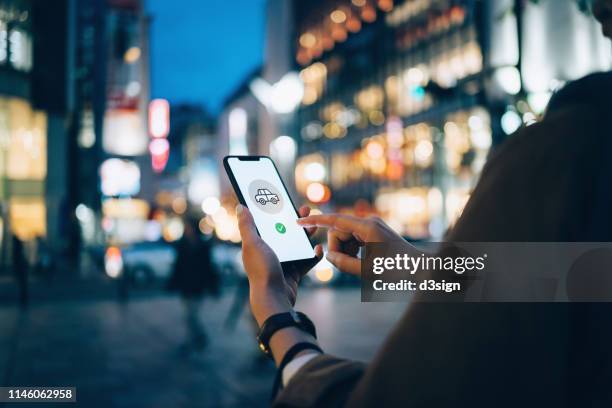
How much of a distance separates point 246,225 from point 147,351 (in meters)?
9.31

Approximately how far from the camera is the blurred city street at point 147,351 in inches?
299

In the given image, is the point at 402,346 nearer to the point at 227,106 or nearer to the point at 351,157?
the point at 351,157

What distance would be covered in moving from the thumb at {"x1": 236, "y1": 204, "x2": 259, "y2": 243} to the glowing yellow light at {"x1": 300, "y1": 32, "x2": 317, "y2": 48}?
9292cm

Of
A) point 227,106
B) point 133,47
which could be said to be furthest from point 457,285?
point 227,106

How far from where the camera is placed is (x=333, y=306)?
1688cm

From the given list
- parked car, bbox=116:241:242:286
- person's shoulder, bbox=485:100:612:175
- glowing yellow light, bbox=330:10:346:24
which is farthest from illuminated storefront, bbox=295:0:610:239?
person's shoulder, bbox=485:100:612:175

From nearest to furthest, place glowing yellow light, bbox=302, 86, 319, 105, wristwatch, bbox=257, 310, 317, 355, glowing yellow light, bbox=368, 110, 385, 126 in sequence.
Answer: wristwatch, bbox=257, 310, 317, 355, glowing yellow light, bbox=368, 110, 385, 126, glowing yellow light, bbox=302, 86, 319, 105

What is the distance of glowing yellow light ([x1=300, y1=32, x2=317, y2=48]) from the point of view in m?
92.2

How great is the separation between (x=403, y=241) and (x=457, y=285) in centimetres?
74

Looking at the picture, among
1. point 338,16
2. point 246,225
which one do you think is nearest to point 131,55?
point 338,16

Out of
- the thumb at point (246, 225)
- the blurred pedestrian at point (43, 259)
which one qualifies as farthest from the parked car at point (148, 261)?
the thumb at point (246, 225)

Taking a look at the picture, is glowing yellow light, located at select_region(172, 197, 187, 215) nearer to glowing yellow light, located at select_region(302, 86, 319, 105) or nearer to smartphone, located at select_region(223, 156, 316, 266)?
glowing yellow light, located at select_region(302, 86, 319, 105)

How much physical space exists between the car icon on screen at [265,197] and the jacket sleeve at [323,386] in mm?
869

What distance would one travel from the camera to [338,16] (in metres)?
86.6
